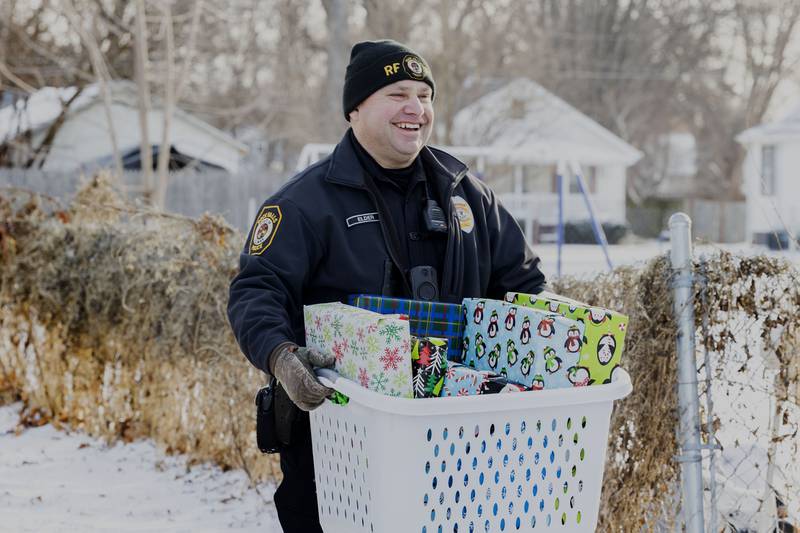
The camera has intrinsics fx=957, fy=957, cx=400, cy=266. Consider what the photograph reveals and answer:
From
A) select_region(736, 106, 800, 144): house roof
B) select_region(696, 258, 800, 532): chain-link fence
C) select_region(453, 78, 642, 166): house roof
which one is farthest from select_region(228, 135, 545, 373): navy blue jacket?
select_region(736, 106, 800, 144): house roof

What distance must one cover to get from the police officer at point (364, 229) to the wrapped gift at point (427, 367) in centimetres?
40

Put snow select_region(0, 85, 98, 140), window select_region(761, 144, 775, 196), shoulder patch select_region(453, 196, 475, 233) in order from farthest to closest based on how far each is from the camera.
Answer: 1. window select_region(761, 144, 775, 196)
2. snow select_region(0, 85, 98, 140)
3. shoulder patch select_region(453, 196, 475, 233)

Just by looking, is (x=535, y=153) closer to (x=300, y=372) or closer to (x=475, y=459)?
(x=300, y=372)

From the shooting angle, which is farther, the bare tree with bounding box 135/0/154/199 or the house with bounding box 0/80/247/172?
the house with bounding box 0/80/247/172

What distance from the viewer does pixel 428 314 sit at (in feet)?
8.23

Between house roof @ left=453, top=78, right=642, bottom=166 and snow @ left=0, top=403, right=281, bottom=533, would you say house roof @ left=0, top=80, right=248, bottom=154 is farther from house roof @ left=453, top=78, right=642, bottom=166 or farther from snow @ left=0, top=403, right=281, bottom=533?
snow @ left=0, top=403, right=281, bottom=533

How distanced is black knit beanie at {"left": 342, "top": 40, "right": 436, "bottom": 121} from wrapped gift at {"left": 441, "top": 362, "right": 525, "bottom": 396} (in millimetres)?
865

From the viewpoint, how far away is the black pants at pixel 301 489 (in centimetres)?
269

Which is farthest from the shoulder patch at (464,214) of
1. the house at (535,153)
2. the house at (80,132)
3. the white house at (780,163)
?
the white house at (780,163)

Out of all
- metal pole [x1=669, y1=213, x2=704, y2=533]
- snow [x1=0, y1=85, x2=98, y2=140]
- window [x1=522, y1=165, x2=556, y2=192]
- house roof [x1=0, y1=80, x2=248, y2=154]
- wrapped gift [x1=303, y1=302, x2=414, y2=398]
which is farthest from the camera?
window [x1=522, y1=165, x2=556, y2=192]

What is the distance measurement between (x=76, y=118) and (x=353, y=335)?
22.3m

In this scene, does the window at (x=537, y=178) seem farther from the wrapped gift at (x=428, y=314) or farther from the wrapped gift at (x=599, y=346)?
the wrapped gift at (x=599, y=346)

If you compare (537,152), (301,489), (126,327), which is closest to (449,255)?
(301,489)

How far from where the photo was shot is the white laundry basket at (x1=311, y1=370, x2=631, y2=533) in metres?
1.94
